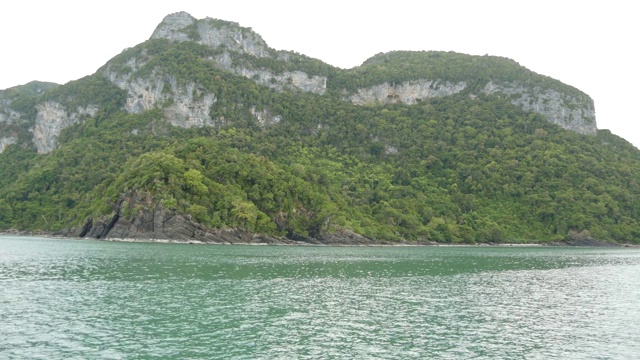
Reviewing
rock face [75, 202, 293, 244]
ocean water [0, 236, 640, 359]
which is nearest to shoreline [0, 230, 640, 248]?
rock face [75, 202, 293, 244]

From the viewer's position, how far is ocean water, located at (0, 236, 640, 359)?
99.5 ft

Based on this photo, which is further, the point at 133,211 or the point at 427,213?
the point at 427,213

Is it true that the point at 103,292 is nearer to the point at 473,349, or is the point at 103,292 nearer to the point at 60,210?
the point at 473,349

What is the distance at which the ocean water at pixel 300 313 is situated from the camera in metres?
30.3

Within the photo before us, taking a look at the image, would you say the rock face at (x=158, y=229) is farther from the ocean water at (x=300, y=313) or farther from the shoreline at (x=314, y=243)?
the ocean water at (x=300, y=313)

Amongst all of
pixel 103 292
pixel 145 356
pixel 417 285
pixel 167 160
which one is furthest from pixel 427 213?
pixel 145 356

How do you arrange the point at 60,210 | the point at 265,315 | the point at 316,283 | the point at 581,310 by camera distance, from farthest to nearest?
the point at 60,210 → the point at 316,283 → the point at 581,310 → the point at 265,315

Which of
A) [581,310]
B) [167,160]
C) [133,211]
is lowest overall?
[581,310]

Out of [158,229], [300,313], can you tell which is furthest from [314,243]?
[300,313]

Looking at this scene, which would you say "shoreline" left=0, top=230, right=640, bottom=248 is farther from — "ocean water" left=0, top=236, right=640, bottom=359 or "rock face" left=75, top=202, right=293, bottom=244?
"ocean water" left=0, top=236, right=640, bottom=359

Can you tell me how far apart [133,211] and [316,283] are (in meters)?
90.6

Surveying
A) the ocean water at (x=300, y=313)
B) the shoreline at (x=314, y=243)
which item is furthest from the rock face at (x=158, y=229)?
the ocean water at (x=300, y=313)

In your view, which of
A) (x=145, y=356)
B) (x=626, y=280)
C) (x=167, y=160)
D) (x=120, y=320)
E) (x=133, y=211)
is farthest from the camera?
(x=167, y=160)

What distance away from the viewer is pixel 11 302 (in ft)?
135
